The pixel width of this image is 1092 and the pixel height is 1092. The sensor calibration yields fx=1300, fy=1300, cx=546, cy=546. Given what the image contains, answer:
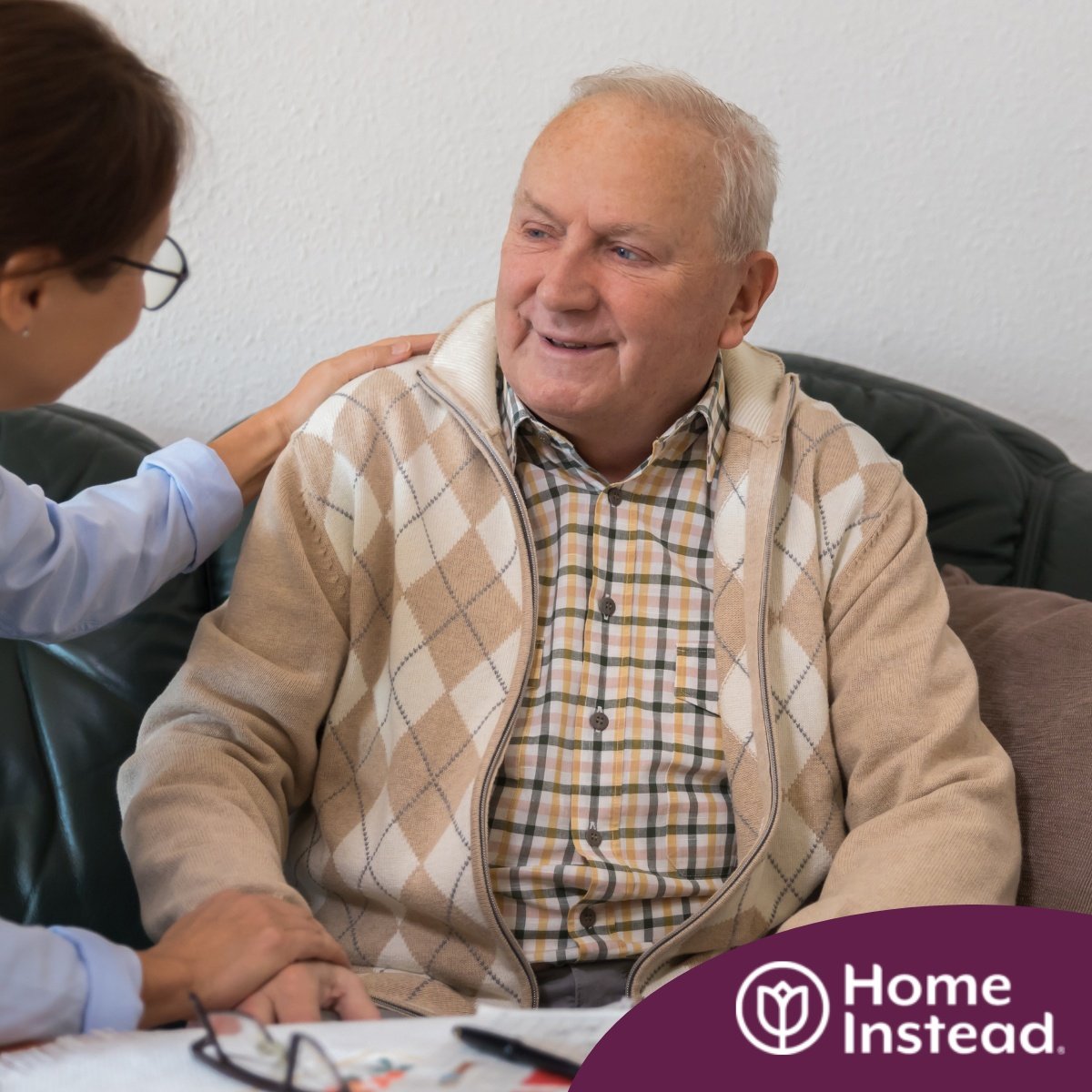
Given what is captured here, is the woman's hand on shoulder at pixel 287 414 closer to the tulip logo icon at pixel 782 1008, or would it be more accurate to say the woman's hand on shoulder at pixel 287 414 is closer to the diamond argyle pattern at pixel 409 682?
the diamond argyle pattern at pixel 409 682

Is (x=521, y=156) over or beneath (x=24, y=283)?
over

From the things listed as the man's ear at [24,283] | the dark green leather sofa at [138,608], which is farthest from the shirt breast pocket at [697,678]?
the man's ear at [24,283]

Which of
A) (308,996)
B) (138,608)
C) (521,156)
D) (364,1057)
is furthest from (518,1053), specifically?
(521,156)

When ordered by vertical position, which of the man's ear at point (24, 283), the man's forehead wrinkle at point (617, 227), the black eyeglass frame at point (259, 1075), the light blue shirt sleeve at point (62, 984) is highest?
the man's forehead wrinkle at point (617, 227)

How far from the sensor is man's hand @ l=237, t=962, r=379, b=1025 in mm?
1149

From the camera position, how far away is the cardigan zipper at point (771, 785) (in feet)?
4.82

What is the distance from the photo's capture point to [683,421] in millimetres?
1635

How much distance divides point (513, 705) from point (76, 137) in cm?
78

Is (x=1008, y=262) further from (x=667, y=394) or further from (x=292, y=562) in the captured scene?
(x=292, y=562)

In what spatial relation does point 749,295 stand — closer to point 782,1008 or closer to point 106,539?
point 106,539

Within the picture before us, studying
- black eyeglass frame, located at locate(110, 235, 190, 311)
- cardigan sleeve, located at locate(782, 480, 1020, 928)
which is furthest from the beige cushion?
black eyeglass frame, located at locate(110, 235, 190, 311)

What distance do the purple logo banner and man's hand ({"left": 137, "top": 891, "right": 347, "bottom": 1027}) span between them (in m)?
0.37

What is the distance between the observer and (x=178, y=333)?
2.03 metres

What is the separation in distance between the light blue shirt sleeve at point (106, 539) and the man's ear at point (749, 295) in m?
0.65
